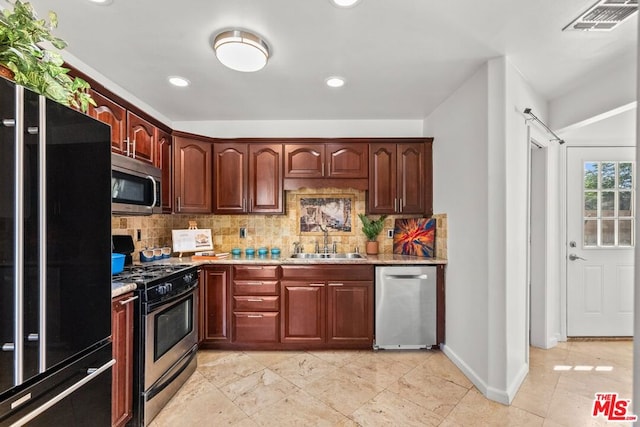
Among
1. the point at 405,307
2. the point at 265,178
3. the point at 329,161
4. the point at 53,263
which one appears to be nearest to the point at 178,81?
the point at 265,178

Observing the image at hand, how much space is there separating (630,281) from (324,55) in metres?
→ 3.95

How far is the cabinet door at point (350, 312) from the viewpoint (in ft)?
9.41

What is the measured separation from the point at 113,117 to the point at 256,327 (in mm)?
2262

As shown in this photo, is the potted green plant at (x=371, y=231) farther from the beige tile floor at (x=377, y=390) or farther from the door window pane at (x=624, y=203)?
the door window pane at (x=624, y=203)

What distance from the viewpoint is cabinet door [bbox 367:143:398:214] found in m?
3.22

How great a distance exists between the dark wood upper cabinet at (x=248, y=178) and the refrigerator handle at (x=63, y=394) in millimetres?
2029

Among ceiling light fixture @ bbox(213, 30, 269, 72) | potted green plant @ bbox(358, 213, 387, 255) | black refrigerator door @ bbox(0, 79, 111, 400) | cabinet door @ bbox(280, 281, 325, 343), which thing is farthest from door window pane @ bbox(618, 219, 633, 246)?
black refrigerator door @ bbox(0, 79, 111, 400)

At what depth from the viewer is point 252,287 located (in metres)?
2.89

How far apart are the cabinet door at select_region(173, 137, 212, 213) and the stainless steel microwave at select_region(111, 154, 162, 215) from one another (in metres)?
0.39

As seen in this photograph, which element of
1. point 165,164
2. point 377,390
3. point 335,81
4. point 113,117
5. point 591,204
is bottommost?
point 377,390

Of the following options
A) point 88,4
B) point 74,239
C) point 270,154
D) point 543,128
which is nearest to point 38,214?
point 74,239

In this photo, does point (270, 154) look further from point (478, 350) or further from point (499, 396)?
point (499, 396)

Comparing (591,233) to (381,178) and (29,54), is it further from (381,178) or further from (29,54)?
(29,54)

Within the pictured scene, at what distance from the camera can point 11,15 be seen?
103 cm
